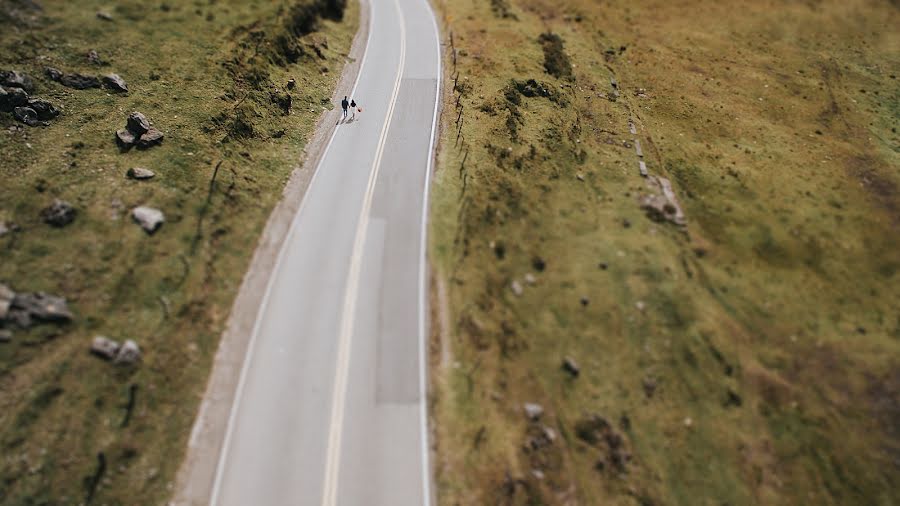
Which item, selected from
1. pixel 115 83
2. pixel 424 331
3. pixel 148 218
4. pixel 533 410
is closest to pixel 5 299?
pixel 148 218

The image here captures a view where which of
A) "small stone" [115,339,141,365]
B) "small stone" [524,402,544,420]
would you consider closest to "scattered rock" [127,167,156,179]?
"small stone" [115,339,141,365]

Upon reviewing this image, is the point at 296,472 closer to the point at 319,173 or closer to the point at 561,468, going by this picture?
the point at 561,468

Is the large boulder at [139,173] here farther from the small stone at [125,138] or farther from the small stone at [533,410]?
the small stone at [533,410]

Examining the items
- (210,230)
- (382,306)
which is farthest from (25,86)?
(382,306)

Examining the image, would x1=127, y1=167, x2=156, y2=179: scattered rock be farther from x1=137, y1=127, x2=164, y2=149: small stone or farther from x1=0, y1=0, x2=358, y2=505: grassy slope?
x1=137, y1=127, x2=164, y2=149: small stone

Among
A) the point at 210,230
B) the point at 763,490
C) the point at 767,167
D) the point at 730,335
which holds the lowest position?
the point at 763,490

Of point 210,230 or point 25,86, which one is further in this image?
point 25,86

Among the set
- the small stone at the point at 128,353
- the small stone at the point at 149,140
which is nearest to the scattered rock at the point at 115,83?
the small stone at the point at 149,140
